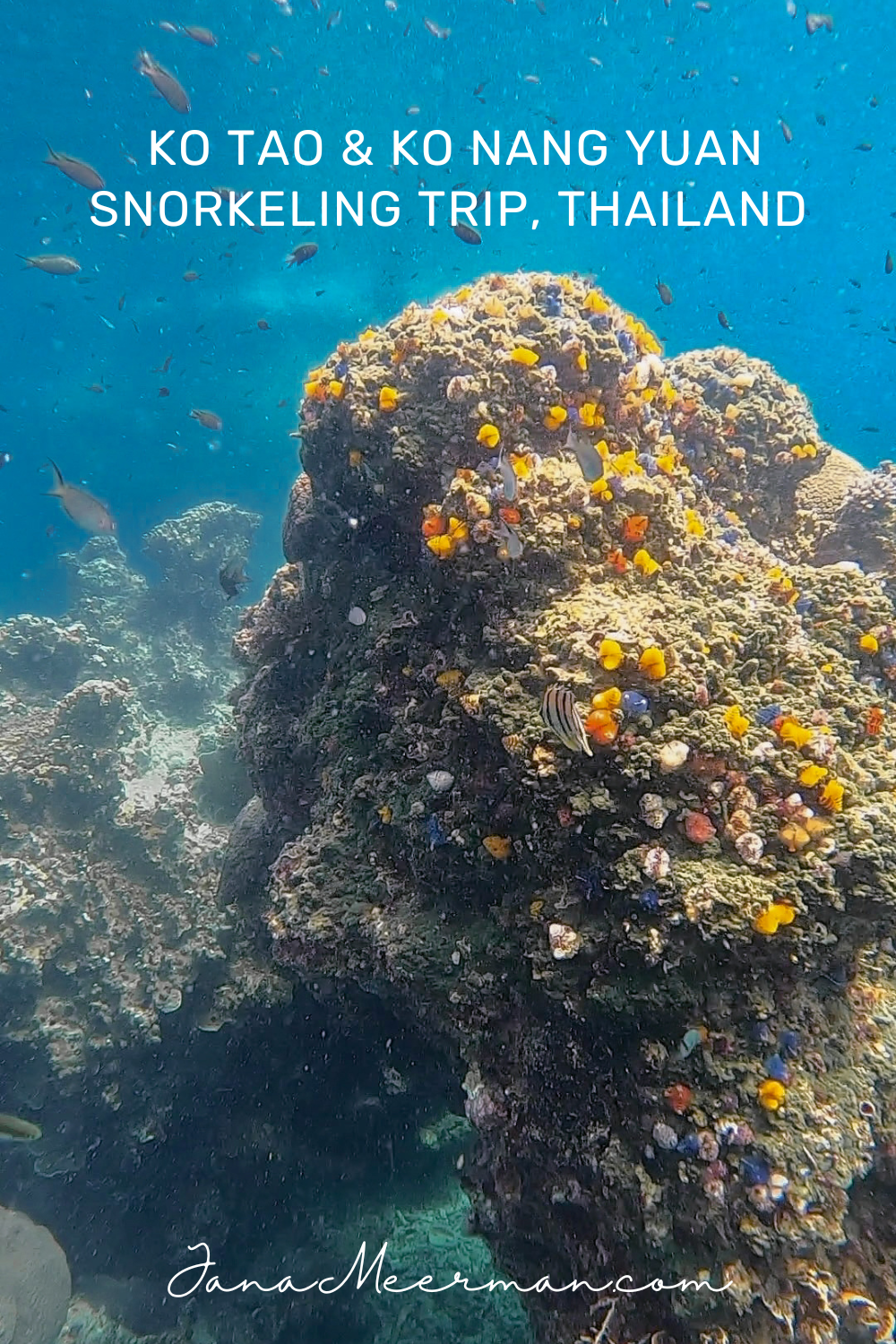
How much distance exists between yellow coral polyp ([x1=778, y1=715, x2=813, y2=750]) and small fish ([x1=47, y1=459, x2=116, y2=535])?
8.63 meters

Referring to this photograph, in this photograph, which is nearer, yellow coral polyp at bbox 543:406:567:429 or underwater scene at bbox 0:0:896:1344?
underwater scene at bbox 0:0:896:1344

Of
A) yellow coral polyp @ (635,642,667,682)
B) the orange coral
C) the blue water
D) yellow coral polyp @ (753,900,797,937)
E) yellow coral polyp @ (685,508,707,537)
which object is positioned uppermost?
the blue water

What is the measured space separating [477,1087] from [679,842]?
1.84 meters

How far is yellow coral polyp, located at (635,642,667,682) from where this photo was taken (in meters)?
3.40

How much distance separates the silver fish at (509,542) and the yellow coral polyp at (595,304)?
8.47 ft

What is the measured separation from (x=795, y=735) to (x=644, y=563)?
4.63 feet

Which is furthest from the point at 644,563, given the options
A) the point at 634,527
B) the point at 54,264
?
the point at 54,264

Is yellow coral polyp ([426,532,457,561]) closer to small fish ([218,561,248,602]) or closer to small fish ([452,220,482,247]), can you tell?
small fish ([218,561,248,602])

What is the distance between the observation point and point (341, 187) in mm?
26094

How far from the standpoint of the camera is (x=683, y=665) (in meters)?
3.51

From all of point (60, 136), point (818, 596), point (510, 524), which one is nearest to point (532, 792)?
point (510, 524)

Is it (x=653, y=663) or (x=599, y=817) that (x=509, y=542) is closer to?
(x=653, y=663)

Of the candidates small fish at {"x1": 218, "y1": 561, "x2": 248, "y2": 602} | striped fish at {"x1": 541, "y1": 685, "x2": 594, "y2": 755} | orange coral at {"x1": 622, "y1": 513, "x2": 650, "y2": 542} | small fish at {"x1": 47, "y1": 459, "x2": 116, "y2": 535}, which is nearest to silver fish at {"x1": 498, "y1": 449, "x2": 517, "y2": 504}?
orange coral at {"x1": 622, "y1": 513, "x2": 650, "y2": 542}

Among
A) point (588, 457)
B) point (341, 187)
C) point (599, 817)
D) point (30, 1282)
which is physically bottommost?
point (30, 1282)
